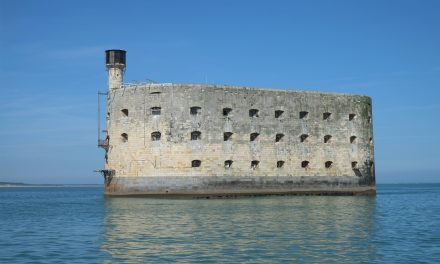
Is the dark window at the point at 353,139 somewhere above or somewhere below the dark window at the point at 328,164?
above

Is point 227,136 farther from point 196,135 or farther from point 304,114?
point 304,114

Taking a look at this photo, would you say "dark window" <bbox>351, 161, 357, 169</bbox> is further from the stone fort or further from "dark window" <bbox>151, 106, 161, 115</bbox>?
"dark window" <bbox>151, 106, 161, 115</bbox>

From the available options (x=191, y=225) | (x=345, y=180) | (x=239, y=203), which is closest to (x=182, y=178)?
(x=239, y=203)

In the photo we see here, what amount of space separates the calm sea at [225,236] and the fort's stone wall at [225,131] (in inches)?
273

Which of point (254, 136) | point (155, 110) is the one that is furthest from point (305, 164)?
point (155, 110)

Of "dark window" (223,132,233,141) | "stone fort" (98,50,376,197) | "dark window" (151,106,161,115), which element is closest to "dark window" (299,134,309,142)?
"stone fort" (98,50,376,197)

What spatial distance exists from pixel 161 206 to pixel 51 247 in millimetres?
11530

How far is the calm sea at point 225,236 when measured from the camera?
12.3 metres

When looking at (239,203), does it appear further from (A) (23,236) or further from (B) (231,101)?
(A) (23,236)

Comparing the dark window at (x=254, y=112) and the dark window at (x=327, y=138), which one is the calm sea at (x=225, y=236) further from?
the dark window at (x=327, y=138)

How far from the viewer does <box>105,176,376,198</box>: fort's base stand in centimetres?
3009

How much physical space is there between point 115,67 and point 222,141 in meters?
7.41

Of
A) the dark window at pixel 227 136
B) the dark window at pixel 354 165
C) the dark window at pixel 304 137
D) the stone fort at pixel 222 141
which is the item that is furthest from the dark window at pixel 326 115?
the dark window at pixel 227 136

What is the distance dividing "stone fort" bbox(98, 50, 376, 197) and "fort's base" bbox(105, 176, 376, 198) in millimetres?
49
